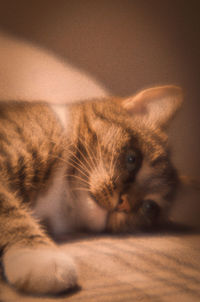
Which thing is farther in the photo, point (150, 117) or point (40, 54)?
point (150, 117)

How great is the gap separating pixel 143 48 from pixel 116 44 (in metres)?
0.09

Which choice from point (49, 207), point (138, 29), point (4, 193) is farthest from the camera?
point (138, 29)

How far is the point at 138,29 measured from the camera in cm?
91

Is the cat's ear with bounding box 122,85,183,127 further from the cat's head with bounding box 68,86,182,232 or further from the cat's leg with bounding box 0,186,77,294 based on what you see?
the cat's leg with bounding box 0,186,77,294

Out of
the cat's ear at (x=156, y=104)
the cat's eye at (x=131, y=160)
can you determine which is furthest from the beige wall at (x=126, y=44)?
the cat's eye at (x=131, y=160)

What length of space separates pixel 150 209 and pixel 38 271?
0.48 meters

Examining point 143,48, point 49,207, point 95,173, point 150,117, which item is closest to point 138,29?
point 143,48

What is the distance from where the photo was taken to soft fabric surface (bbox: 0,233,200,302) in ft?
1.76

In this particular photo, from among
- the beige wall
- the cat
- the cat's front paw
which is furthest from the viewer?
the beige wall

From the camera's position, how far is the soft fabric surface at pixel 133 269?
538mm

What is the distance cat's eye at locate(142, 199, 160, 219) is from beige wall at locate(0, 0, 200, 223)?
89 millimetres

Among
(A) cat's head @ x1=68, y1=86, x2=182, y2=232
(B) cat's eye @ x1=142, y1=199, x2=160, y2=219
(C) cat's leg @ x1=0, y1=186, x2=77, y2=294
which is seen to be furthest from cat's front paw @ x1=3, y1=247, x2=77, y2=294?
(B) cat's eye @ x1=142, y1=199, x2=160, y2=219

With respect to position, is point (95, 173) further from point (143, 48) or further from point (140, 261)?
point (143, 48)

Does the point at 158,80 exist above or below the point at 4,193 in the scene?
above
